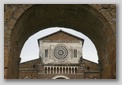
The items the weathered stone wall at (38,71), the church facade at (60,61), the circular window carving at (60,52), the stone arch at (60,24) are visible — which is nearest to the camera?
the stone arch at (60,24)

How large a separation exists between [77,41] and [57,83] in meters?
21.0

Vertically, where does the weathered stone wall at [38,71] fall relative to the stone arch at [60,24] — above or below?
below

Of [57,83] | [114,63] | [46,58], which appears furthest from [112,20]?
[46,58]

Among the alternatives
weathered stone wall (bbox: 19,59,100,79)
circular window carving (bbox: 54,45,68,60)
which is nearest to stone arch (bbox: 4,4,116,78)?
weathered stone wall (bbox: 19,59,100,79)

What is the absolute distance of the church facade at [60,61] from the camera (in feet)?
81.3

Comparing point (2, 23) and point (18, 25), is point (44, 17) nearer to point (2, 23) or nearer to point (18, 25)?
point (18, 25)

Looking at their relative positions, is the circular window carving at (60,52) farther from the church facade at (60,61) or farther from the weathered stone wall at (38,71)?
the weathered stone wall at (38,71)

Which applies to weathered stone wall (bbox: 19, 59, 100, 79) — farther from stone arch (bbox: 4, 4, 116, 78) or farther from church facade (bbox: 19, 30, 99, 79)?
stone arch (bbox: 4, 4, 116, 78)

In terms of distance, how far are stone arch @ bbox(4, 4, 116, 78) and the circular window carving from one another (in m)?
19.7

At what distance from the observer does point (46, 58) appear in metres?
25.5

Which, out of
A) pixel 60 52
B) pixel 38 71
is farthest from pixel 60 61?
pixel 38 71

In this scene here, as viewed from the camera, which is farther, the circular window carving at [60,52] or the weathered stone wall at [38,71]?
the circular window carving at [60,52]

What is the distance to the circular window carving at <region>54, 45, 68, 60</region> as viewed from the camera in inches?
1027

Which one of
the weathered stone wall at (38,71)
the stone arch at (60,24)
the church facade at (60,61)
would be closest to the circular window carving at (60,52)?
the church facade at (60,61)
